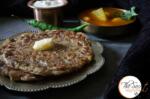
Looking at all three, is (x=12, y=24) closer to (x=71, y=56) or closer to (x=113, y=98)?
(x=71, y=56)

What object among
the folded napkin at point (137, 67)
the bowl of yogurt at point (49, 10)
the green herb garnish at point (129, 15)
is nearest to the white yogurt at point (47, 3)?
the bowl of yogurt at point (49, 10)

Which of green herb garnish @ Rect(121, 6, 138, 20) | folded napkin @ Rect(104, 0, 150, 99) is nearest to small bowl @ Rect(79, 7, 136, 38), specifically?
green herb garnish @ Rect(121, 6, 138, 20)

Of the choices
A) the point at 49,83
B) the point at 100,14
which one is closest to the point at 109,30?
the point at 100,14

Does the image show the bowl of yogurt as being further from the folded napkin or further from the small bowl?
the folded napkin

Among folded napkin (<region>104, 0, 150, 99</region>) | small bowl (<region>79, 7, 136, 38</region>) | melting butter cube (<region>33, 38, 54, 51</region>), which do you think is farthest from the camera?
small bowl (<region>79, 7, 136, 38</region>)

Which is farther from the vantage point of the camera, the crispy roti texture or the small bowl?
the small bowl

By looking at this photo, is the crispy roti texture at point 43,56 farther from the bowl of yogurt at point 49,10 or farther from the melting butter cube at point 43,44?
the bowl of yogurt at point 49,10

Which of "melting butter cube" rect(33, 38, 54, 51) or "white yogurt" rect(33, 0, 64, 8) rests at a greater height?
"melting butter cube" rect(33, 38, 54, 51)

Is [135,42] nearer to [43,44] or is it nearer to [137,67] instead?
[137,67]
